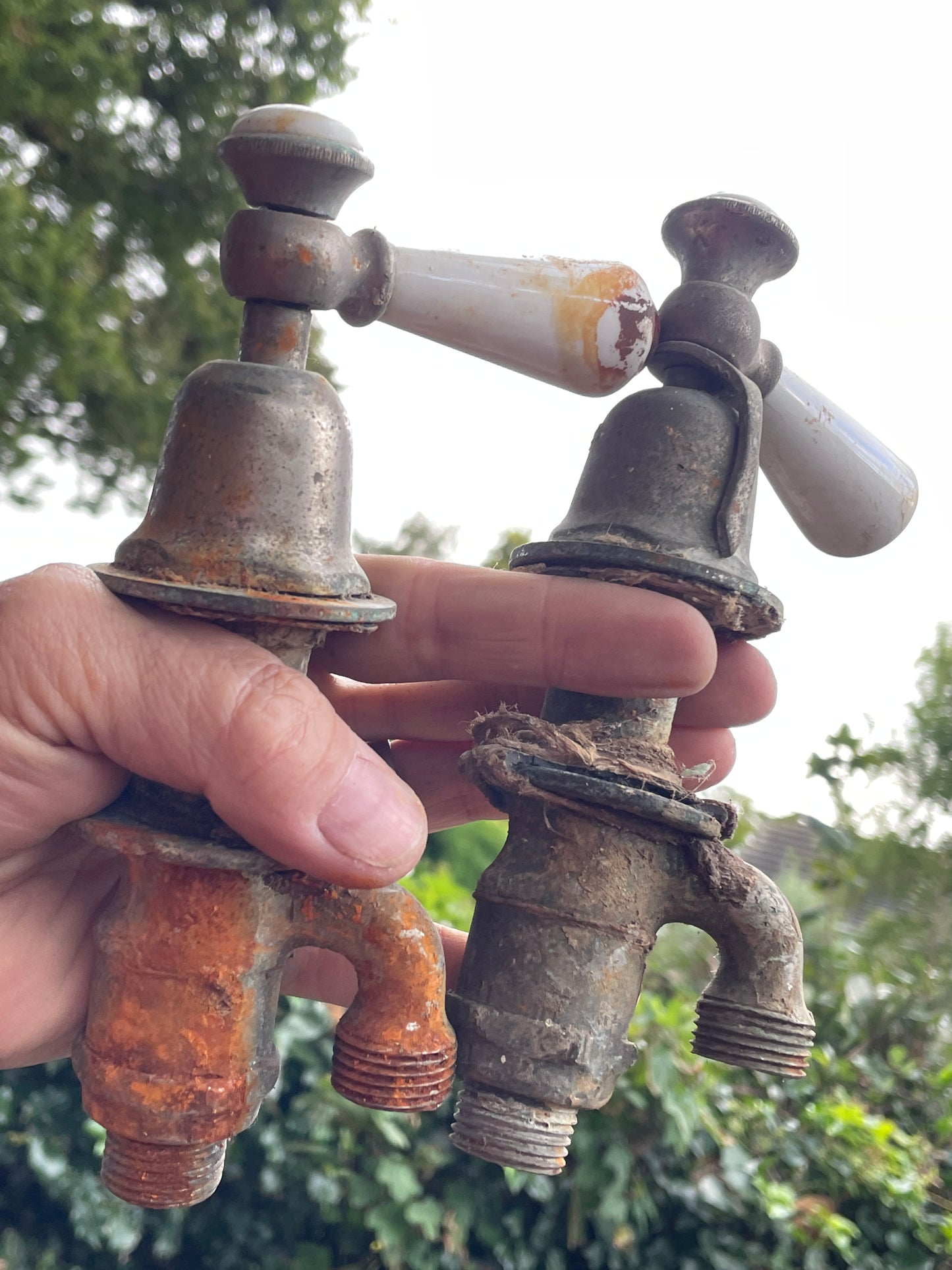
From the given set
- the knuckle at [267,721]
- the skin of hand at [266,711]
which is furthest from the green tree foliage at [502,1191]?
the knuckle at [267,721]

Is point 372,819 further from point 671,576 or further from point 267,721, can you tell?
point 671,576

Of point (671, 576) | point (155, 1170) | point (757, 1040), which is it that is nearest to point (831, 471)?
point (671, 576)

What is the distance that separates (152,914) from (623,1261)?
1800mm

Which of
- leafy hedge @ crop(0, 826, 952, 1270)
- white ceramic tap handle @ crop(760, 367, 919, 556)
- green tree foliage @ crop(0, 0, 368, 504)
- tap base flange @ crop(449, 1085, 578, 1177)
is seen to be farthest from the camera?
green tree foliage @ crop(0, 0, 368, 504)

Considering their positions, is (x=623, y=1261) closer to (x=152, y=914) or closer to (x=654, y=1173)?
(x=654, y=1173)

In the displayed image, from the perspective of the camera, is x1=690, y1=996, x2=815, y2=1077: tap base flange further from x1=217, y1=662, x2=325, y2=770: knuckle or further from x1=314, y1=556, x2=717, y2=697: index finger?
x1=217, y1=662, x2=325, y2=770: knuckle

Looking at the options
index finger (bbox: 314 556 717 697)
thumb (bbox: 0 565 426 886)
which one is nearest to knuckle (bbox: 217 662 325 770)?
thumb (bbox: 0 565 426 886)

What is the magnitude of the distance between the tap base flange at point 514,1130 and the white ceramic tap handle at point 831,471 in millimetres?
743

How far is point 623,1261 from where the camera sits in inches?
87.7

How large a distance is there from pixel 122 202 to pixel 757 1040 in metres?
2.95

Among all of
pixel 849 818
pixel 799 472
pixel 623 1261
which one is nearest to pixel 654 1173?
pixel 623 1261

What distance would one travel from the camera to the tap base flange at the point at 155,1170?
3.15 feet

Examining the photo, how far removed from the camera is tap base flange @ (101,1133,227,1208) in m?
0.96

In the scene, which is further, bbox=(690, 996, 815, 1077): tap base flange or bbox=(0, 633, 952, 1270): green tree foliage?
bbox=(0, 633, 952, 1270): green tree foliage
